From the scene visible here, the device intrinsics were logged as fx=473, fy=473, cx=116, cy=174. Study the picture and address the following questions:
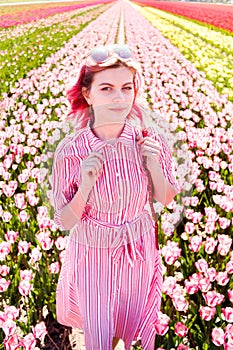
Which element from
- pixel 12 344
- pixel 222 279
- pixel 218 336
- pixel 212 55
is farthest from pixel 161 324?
pixel 212 55

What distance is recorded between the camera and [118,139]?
60.2 inches

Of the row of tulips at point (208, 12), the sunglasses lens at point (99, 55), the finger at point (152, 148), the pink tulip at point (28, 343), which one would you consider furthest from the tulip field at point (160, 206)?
the row of tulips at point (208, 12)

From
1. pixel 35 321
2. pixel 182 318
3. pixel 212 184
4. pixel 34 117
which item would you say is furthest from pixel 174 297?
pixel 34 117

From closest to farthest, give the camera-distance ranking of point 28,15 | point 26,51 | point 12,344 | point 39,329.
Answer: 1. point 12,344
2. point 39,329
3. point 26,51
4. point 28,15

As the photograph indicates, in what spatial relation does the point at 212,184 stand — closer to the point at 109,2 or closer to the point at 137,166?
the point at 137,166

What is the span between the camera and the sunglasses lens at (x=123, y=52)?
151 centimetres

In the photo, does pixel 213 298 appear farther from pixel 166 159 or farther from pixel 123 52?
pixel 123 52

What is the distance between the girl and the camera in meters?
1.49

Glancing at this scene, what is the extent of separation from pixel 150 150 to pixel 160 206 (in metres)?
0.26

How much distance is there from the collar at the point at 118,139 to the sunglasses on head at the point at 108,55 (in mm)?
212

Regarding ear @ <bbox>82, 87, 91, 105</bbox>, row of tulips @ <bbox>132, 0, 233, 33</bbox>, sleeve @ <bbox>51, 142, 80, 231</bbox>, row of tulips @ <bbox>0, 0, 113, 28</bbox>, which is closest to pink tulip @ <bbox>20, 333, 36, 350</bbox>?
sleeve @ <bbox>51, 142, 80, 231</bbox>

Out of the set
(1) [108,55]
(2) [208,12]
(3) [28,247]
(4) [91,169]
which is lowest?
(3) [28,247]

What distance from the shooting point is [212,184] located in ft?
10.8

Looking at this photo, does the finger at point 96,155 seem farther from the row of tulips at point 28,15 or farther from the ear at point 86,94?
the row of tulips at point 28,15
